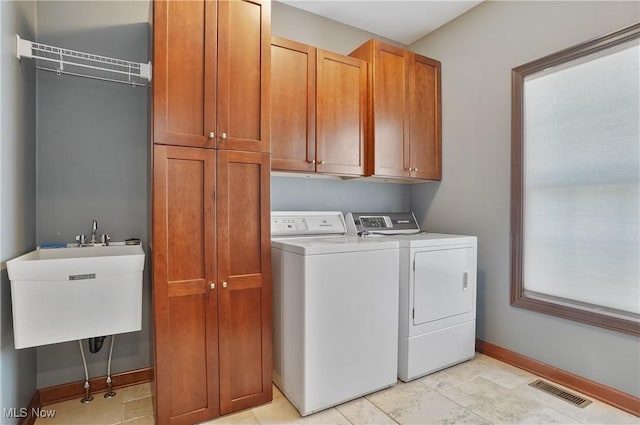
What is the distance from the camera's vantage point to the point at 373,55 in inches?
105

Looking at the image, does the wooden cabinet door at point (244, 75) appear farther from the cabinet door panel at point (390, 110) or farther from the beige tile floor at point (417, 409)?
the beige tile floor at point (417, 409)

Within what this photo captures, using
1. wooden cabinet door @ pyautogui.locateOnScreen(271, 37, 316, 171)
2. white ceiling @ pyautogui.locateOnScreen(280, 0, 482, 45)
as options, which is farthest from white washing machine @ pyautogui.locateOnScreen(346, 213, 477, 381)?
white ceiling @ pyautogui.locateOnScreen(280, 0, 482, 45)

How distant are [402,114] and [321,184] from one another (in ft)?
2.93

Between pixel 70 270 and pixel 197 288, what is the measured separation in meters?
0.57

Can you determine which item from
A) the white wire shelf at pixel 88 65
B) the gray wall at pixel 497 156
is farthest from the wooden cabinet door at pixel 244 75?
the gray wall at pixel 497 156

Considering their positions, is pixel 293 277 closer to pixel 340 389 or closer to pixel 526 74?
pixel 340 389

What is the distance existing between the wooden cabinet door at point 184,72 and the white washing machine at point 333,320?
0.84 m

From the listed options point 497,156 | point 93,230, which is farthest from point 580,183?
point 93,230

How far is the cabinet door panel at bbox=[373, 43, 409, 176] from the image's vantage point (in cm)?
270

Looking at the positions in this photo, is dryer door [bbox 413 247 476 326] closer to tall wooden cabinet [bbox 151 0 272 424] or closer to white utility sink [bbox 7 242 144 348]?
tall wooden cabinet [bbox 151 0 272 424]

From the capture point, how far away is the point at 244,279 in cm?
192

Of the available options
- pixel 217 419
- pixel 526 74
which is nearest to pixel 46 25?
pixel 217 419

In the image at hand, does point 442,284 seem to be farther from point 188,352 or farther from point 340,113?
point 188,352

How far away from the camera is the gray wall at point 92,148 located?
2006 millimetres
